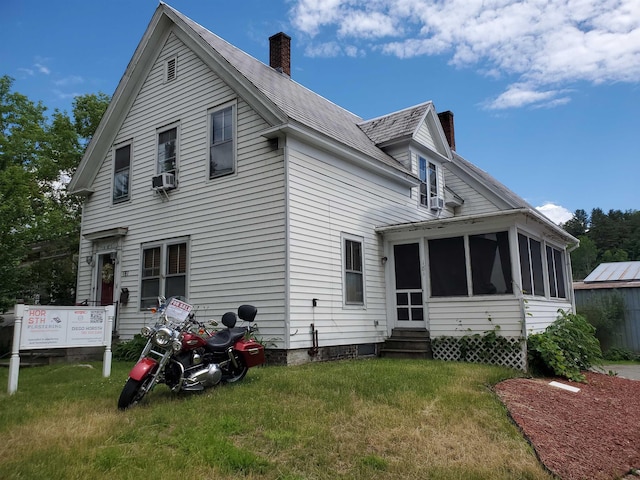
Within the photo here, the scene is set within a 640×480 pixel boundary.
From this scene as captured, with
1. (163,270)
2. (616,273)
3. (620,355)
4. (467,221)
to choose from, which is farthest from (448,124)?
(163,270)

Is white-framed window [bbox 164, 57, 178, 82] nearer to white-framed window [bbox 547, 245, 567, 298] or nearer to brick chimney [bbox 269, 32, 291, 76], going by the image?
brick chimney [bbox 269, 32, 291, 76]

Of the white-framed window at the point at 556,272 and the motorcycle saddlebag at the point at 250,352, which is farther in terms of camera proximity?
the white-framed window at the point at 556,272

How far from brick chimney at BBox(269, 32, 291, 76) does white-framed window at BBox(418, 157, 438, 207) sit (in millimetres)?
5107

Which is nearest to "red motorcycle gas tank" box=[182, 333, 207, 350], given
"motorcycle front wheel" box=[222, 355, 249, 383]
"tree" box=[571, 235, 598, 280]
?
"motorcycle front wheel" box=[222, 355, 249, 383]

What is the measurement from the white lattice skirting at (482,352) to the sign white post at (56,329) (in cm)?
685

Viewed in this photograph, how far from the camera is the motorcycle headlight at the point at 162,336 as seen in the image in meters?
5.84

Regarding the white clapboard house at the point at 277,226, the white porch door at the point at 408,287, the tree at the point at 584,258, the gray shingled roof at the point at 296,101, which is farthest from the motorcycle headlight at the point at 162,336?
the tree at the point at 584,258

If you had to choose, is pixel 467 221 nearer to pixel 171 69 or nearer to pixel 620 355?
pixel 171 69

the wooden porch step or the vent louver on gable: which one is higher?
the vent louver on gable

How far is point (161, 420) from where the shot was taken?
209 inches

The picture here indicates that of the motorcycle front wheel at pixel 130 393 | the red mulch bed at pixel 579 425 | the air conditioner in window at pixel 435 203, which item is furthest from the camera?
the air conditioner in window at pixel 435 203

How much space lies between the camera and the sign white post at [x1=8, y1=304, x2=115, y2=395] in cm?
719

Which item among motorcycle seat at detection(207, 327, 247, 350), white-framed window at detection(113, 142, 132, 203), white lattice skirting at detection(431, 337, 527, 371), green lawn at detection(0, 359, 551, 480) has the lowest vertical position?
green lawn at detection(0, 359, 551, 480)

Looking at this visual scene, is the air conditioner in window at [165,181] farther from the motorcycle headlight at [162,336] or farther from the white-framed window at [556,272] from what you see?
the white-framed window at [556,272]
